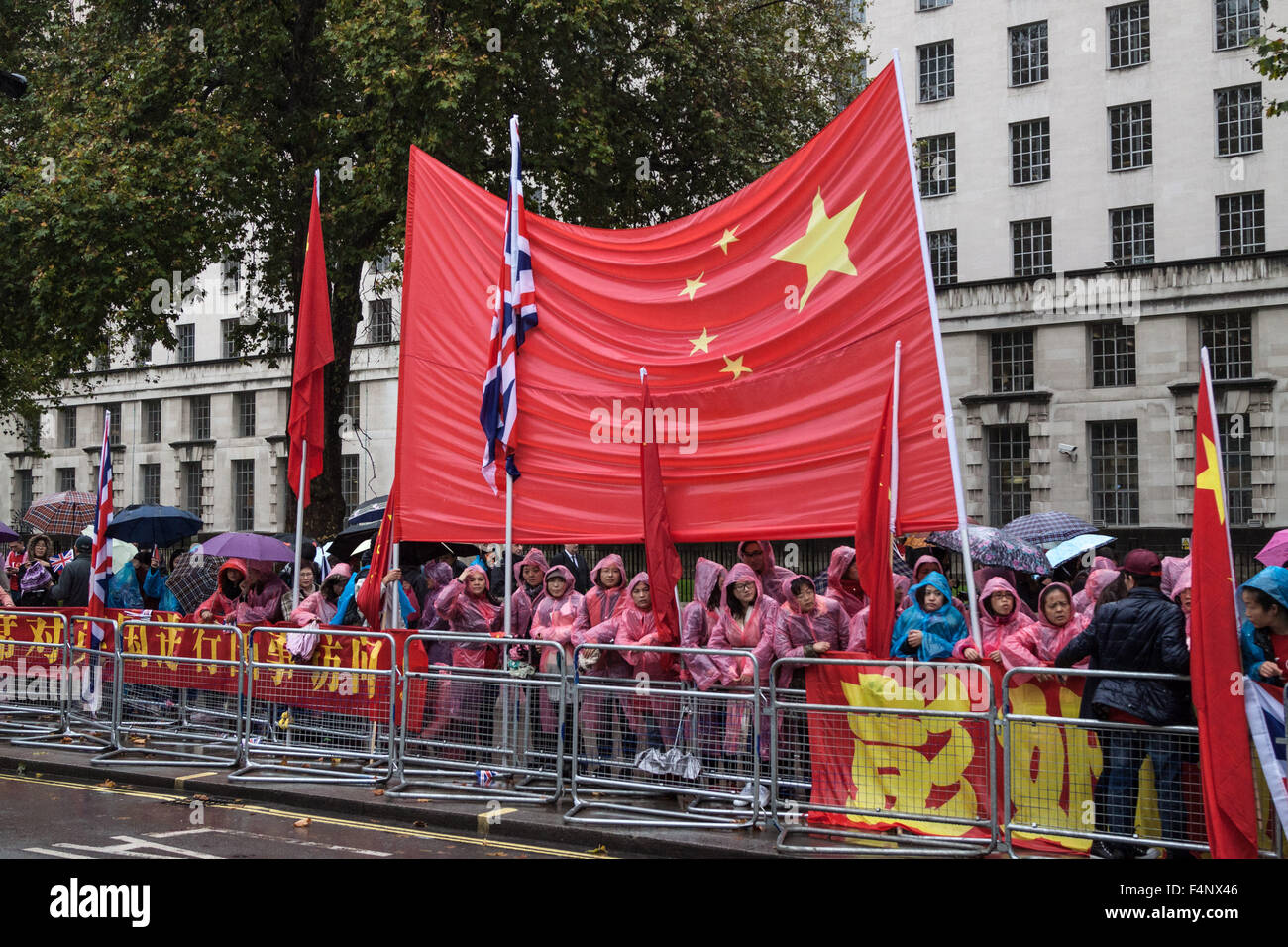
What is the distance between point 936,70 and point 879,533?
35.7 m

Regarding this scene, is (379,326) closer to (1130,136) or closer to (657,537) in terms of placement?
(1130,136)

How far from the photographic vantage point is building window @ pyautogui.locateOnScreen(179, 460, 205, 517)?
50644mm

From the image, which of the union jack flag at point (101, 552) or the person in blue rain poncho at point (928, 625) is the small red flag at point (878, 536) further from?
the union jack flag at point (101, 552)

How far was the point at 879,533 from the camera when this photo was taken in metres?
7.93

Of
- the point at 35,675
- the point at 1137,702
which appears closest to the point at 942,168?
the point at 35,675

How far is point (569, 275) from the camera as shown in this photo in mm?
9945

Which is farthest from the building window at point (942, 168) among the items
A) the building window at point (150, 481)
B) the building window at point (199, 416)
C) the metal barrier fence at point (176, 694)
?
the metal barrier fence at point (176, 694)

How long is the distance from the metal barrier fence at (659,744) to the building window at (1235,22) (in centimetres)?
3299

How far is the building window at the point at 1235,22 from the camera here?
35.0 m

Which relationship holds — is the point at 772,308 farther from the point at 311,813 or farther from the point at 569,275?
the point at 311,813

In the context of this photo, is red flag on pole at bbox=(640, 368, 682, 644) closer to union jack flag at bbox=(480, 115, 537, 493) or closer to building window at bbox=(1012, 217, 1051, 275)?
union jack flag at bbox=(480, 115, 537, 493)

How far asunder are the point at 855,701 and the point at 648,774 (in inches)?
68.1
